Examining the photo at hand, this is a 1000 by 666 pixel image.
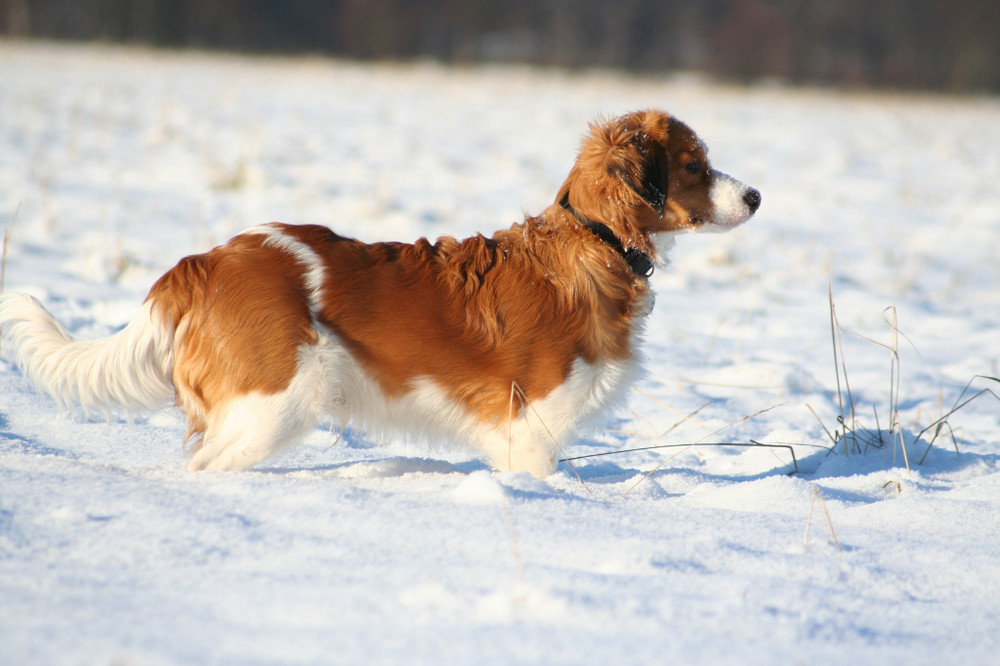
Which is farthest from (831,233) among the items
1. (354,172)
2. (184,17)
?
(184,17)

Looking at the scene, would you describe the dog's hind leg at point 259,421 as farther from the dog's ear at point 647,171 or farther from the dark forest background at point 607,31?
the dark forest background at point 607,31

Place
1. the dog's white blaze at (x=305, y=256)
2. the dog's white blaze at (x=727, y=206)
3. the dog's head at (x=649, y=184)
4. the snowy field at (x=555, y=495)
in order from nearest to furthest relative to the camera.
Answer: the snowy field at (x=555, y=495), the dog's white blaze at (x=305, y=256), the dog's head at (x=649, y=184), the dog's white blaze at (x=727, y=206)

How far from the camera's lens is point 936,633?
200 cm

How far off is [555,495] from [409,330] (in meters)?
0.80

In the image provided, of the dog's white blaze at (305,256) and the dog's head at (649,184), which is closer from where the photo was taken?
the dog's white blaze at (305,256)

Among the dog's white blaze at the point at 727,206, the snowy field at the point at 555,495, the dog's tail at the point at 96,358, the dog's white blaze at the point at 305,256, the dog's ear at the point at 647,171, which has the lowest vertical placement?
the snowy field at the point at 555,495

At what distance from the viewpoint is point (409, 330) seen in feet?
9.73

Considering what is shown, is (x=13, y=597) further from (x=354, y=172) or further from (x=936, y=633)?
(x=354, y=172)

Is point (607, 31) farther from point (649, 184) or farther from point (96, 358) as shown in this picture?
point (96, 358)

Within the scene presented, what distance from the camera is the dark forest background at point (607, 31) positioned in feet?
145

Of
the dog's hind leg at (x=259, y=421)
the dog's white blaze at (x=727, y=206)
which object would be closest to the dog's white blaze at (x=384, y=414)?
the dog's hind leg at (x=259, y=421)

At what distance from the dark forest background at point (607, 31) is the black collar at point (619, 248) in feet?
128

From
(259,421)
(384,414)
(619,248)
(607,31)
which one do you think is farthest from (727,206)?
(607,31)

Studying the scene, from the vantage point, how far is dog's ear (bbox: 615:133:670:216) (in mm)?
3223
